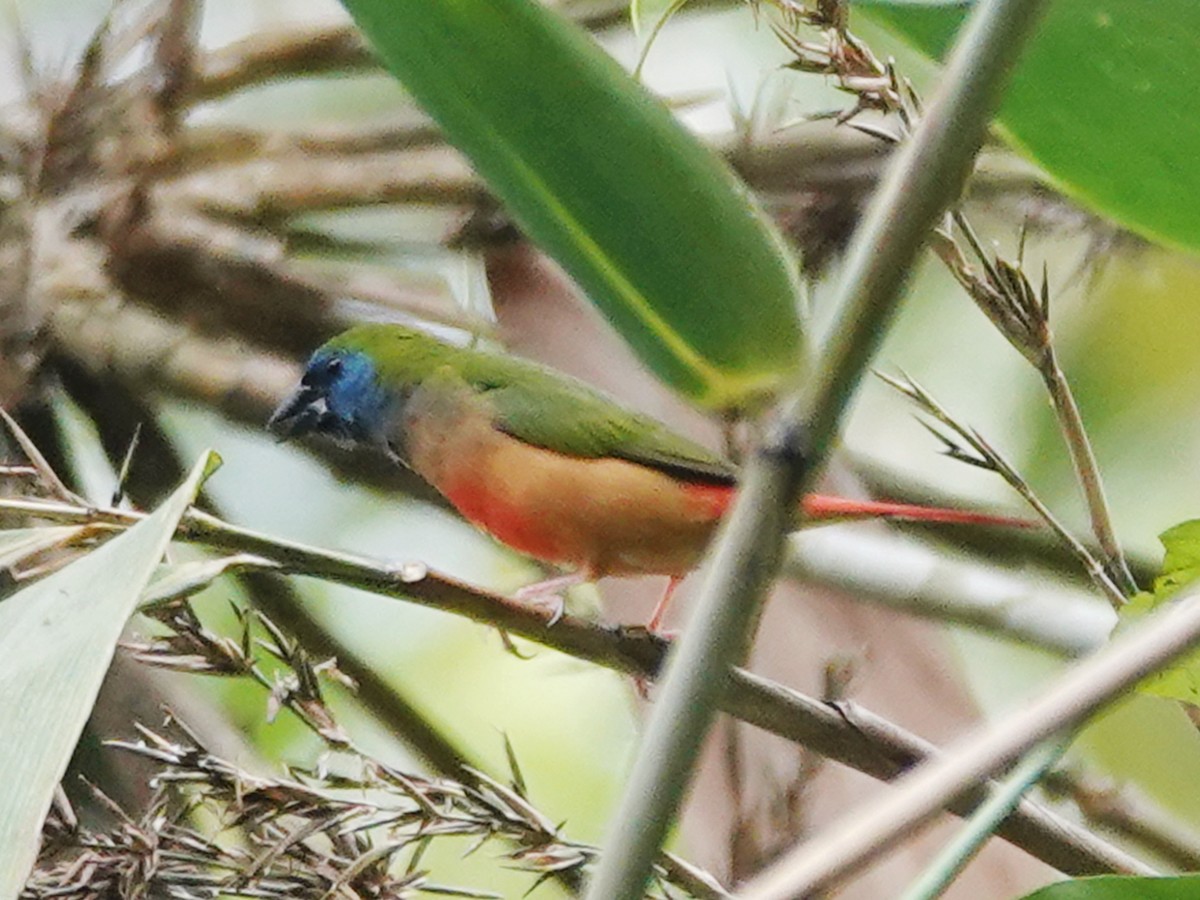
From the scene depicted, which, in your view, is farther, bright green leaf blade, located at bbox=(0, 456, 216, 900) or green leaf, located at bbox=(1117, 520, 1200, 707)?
green leaf, located at bbox=(1117, 520, 1200, 707)

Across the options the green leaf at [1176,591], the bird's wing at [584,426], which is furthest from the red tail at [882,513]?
the green leaf at [1176,591]

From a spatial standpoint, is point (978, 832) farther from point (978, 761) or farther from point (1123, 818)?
point (1123, 818)

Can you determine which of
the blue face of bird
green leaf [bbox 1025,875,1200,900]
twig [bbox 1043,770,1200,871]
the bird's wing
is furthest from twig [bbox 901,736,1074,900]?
the blue face of bird

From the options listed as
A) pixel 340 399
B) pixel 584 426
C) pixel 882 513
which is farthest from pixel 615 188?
pixel 340 399

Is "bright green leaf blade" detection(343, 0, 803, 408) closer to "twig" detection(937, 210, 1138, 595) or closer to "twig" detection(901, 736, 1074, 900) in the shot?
"twig" detection(901, 736, 1074, 900)

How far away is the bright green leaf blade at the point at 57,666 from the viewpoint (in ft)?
1.33

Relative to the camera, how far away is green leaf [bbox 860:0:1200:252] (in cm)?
62

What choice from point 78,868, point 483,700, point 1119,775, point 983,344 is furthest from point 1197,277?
point 78,868

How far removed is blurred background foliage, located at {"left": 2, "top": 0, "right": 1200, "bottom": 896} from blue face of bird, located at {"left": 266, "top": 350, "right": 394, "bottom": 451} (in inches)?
7.0

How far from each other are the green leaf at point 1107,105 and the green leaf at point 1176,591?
14cm

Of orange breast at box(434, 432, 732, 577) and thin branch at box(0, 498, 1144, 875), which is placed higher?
thin branch at box(0, 498, 1144, 875)

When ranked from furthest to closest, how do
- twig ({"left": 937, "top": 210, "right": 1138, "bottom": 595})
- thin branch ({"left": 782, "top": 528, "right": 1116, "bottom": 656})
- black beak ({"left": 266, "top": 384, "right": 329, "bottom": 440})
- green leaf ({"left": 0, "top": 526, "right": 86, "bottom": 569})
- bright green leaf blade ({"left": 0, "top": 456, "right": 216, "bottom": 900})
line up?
black beak ({"left": 266, "top": 384, "right": 329, "bottom": 440}) < thin branch ({"left": 782, "top": 528, "right": 1116, "bottom": 656}) < twig ({"left": 937, "top": 210, "right": 1138, "bottom": 595}) < green leaf ({"left": 0, "top": 526, "right": 86, "bottom": 569}) < bright green leaf blade ({"left": 0, "top": 456, "right": 216, "bottom": 900})

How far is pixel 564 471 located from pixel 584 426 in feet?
0.11

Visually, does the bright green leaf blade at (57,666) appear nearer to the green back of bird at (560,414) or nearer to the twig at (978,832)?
the twig at (978,832)
